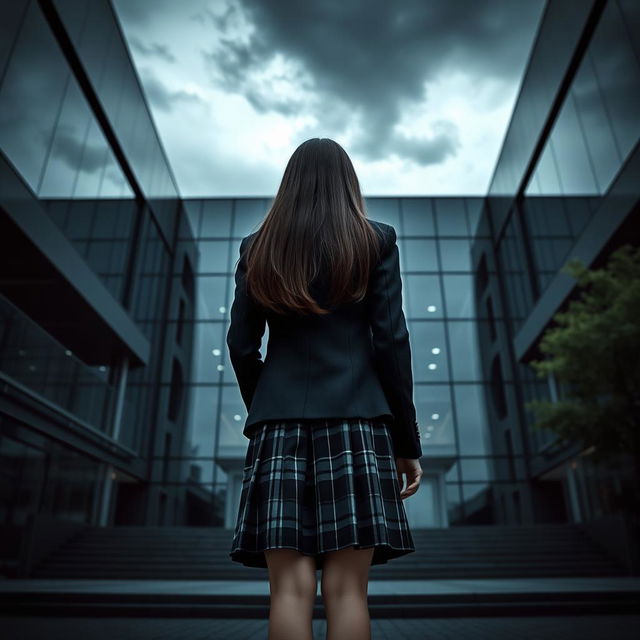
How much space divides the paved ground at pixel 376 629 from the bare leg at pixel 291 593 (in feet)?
11.2

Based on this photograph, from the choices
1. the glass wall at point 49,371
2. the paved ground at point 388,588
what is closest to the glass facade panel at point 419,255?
the glass wall at point 49,371

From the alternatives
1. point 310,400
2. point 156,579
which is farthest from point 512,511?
point 310,400

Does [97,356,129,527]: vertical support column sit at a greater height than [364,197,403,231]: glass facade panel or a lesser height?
lesser

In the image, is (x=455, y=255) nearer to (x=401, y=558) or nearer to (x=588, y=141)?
(x=588, y=141)

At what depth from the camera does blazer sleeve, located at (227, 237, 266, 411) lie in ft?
6.27

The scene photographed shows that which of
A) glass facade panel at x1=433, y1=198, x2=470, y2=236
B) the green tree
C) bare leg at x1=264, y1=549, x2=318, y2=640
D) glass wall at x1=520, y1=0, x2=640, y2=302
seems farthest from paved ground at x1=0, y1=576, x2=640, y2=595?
glass facade panel at x1=433, y1=198, x2=470, y2=236

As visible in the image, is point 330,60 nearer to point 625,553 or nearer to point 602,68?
point 602,68

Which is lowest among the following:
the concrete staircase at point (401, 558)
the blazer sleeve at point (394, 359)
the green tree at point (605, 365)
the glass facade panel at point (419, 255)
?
→ the concrete staircase at point (401, 558)

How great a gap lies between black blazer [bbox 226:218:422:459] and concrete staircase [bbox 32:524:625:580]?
10.0 meters

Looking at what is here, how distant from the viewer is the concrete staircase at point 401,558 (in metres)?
11.2

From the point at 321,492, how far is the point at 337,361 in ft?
1.34

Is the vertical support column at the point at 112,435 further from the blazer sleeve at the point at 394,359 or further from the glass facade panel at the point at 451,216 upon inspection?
the blazer sleeve at the point at 394,359

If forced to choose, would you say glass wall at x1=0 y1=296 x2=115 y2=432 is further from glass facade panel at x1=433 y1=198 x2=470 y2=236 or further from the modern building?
glass facade panel at x1=433 y1=198 x2=470 y2=236

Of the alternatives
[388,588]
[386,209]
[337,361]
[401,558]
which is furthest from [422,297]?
[337,361]
